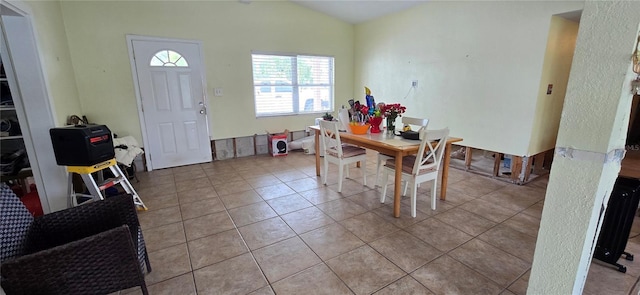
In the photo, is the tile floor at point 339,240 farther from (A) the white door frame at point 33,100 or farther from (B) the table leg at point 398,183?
(A) the white door frame at point 33,100

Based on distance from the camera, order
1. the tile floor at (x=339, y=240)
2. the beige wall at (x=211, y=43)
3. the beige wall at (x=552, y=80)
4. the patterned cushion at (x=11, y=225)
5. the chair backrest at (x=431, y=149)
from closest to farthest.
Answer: the patterned cushion at (x=11, y=225), the tile floor at (x=339, y=240), the chair backrest at (x=431, y=149), the beige wall at (x=552, y=80), the beige wall at (x=211, y=43)

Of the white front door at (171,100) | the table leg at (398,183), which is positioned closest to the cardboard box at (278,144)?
the white front door at (171,100)

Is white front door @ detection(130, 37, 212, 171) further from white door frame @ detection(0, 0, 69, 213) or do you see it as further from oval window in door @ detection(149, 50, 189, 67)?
white door frame @ detection(0, 0, 69, 213)

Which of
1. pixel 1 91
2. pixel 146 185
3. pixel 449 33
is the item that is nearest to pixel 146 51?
pixel 1 91

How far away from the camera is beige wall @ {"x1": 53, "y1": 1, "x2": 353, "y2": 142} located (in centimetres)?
360

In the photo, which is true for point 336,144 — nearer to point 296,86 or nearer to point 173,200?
point 173,200

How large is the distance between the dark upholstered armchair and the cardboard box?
3.29 metres

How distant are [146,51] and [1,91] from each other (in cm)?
166

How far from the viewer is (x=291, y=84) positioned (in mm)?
5219

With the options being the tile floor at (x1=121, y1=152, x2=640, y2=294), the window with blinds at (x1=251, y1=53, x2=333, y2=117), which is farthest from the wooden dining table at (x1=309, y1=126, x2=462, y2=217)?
the window with blinds at (x1=251, y1=53, x2=333, y2=117)

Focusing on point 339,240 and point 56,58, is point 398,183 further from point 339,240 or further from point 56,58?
point 56,58

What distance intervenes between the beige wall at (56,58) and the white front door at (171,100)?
2.44 feet

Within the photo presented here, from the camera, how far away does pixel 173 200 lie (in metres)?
3.08

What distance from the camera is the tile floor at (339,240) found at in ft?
5.79
